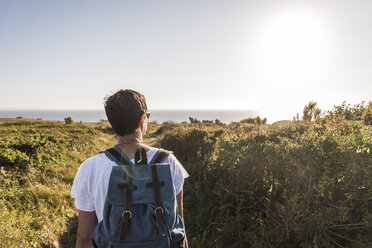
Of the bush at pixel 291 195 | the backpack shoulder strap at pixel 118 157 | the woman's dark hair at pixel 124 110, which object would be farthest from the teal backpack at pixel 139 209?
the bush at pixel 291 195

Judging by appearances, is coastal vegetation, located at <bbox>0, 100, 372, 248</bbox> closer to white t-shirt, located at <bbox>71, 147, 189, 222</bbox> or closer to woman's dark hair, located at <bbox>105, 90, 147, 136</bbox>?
white t-shirt, located at <bbox>71, 147, 189, 222</bbox>

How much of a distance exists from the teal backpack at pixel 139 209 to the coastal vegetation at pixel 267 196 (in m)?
2.52

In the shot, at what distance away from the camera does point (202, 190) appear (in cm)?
546

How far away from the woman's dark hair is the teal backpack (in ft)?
0.84

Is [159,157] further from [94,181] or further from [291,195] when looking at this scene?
[291,195]

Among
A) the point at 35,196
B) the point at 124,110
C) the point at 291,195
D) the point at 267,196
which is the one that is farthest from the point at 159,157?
the point at 35,196

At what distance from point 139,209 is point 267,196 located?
3.12 m

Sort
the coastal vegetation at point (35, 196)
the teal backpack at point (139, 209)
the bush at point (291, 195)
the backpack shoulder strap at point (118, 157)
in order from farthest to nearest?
the coastal vegetation at point (35, 196) → the bush at point (291, 195) → the backpack shoulder strap at point (118, 157) → the teal backpack at point (139, 209)

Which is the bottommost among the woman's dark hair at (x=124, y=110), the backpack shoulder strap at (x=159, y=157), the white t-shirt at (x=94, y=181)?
the white t-shirt at (x=94, y=181)

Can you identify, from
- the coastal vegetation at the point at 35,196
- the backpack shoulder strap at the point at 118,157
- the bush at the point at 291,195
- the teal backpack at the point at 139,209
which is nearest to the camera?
the teal backpack at the point at 139,209

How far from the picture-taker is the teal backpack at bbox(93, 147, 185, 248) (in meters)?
1.42

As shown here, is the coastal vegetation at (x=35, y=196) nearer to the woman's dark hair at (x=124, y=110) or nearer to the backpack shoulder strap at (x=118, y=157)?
the backpack shoulder strap at (x=118, y=157)

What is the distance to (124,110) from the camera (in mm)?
1640

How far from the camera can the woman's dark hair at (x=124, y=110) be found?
1640 millimetres
